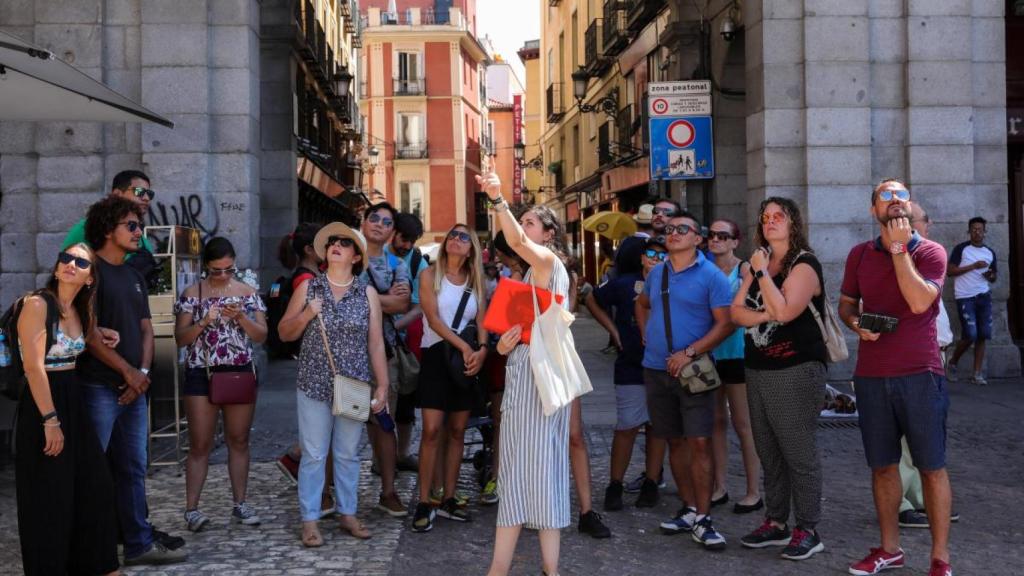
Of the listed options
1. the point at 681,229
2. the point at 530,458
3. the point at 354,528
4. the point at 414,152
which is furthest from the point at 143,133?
the point at 414,152

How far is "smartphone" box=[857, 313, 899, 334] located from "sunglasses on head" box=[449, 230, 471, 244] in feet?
7.71

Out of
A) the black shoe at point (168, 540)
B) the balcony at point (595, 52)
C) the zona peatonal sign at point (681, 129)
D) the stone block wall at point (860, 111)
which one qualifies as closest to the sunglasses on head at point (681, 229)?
the black shoe at point (168, 540)

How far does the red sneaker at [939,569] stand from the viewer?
516 centimetres

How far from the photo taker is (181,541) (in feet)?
19.3

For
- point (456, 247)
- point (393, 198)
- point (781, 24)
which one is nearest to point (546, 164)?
point (393, 198)

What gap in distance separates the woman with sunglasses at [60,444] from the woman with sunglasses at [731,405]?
142 inches

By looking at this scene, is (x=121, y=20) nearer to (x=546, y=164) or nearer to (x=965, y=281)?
(x=965, y=281)

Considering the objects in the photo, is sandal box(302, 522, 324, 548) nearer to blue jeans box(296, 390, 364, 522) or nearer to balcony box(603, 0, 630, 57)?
blue jeans box(296, 390, 364, 522)

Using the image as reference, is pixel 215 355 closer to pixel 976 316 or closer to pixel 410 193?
pixel 976 316

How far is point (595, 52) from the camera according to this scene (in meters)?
29.0

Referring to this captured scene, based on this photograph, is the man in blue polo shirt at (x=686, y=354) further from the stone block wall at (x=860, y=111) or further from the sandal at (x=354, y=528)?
the stone block wall at (x=860, y=111)

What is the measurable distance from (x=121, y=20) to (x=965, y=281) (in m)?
9.23

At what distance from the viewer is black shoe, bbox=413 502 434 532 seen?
6.37 meters

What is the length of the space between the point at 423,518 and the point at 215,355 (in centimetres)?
156
